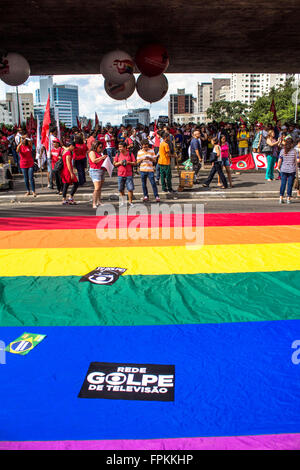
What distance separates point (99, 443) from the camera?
2645mm

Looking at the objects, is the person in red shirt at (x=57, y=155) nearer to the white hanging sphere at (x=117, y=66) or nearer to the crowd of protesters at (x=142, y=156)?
the crowd of protesters at (x=142, y=156)

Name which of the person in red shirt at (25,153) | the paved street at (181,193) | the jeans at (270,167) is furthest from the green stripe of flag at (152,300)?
the jeans at (270,167)

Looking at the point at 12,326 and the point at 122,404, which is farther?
the point at 12,326

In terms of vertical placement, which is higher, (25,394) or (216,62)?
(216,62)

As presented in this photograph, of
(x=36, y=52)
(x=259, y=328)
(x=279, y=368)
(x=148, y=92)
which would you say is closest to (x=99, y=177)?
(x=148, y=92)

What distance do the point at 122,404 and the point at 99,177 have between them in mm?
8091

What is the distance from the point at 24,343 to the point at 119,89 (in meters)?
9.80

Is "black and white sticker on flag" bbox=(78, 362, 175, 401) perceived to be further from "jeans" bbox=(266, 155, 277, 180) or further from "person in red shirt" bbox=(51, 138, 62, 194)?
"jeans" bbox=(266, 155, 277, 180)

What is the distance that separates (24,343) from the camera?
12.5 ft

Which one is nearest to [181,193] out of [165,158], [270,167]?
[165,158]

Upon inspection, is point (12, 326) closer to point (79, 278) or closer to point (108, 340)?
point (108, 340)

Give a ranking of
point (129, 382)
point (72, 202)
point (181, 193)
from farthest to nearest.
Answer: point (181, 193)
point (72, 202)
point (129, 382)

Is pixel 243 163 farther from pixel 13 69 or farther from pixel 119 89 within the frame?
pixel 13 69

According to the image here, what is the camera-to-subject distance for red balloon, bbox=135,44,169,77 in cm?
1135
